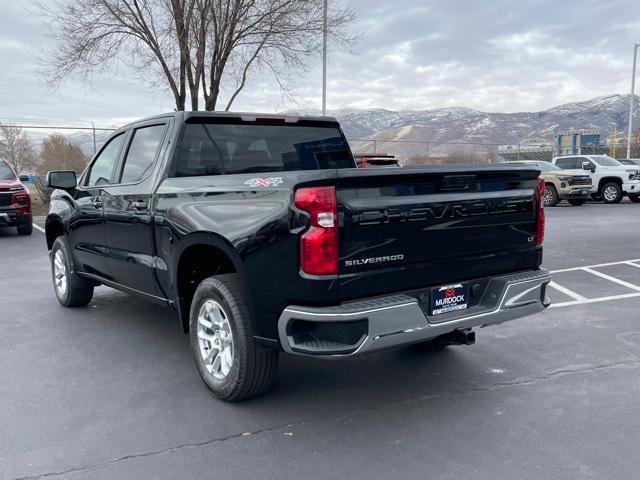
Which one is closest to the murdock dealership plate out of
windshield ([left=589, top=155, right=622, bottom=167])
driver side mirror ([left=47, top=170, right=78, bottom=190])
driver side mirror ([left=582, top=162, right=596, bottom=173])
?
driver side mirror ([left=47, top=170, right=78, bottom=190])

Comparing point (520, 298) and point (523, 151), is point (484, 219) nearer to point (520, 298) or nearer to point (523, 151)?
point (520, 298)

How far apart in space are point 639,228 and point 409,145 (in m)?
18.4

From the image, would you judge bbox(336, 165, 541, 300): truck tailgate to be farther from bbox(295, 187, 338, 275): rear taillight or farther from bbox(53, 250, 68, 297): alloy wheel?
bbox(53, 250, 68, 297): alloy wheel

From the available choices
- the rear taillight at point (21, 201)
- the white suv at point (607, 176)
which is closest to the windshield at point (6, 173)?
the rear taillight at point (21, 201)

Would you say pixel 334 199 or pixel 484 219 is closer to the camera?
pixel 334 199

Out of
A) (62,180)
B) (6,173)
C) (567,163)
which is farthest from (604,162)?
(62,180)

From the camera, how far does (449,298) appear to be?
11.7 feet

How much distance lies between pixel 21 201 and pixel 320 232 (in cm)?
1141

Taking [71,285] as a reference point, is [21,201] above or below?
above

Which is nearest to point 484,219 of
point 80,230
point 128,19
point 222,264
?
point 222,264

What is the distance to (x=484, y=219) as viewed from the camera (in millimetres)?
3711

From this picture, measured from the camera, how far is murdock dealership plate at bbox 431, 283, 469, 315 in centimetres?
349

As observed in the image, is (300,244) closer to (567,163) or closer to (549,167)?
(549,167)

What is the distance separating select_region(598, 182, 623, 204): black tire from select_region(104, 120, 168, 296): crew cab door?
1976cm
